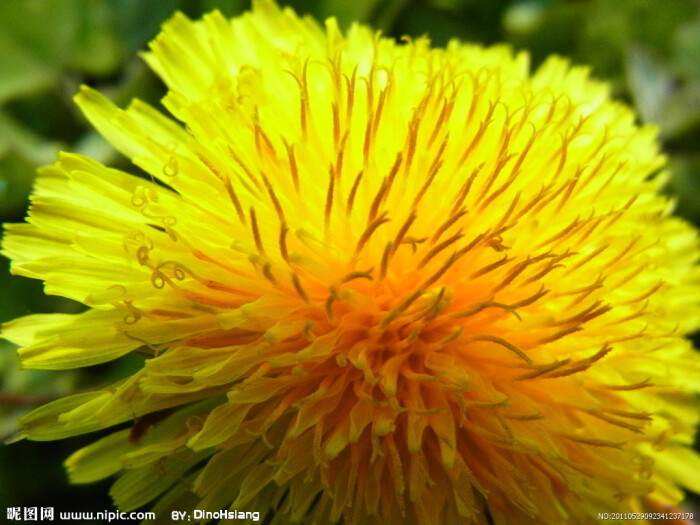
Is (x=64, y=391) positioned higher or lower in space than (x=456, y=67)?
lower

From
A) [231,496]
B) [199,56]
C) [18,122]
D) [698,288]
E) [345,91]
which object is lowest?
[231,496]

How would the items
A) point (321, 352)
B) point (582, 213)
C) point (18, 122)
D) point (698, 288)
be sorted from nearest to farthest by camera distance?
point (321, 352) → point (582, 213) → point (698, 288) → point (18, 122)

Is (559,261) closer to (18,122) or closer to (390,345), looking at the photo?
(390,345)

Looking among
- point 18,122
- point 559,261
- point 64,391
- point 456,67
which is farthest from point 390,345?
point 18,122

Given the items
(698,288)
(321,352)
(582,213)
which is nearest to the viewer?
(321,352)

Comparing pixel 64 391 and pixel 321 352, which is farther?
pixel 64 391

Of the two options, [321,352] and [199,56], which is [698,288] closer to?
[321,352]

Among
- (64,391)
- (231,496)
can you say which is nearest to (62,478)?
(64,391)
